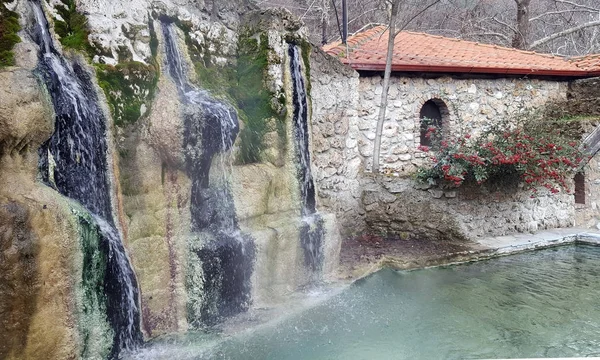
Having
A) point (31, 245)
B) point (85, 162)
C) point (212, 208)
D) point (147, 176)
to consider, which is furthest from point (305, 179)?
point (31, 245)

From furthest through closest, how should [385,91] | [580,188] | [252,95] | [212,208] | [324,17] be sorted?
1. [324,17]
2. [580,188]
3. [385,91]
4. [252,95]
5. [212,208]

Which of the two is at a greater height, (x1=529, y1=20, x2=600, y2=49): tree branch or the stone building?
(x1=529, y1=20, x2=600, y2=49): tree branch

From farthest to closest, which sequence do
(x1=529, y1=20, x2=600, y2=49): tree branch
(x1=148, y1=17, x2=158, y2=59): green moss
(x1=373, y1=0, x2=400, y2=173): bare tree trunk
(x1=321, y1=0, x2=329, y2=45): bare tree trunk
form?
(x1=529, y1=20, x2=600, y2=49): tree branch < (x1=321, y1=0, x2=329, y2=45): bare tree trunk < (x1=373, y1=0, x2=400, y2=173): bare tree trunk < (x1=148, y1=17, x2=158, y2=59): green moss

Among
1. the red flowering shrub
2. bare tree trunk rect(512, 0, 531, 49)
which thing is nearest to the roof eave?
the red flowering shrub

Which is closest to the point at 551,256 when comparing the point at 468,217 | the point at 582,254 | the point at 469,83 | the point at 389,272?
the point at 582,254

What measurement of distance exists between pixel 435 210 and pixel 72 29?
4765 millimetres

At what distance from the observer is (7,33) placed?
287 centimetres

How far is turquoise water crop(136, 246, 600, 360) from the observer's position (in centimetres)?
339

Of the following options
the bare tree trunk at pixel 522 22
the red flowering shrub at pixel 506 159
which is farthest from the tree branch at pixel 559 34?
the red flowering shrub at pixel 506 159

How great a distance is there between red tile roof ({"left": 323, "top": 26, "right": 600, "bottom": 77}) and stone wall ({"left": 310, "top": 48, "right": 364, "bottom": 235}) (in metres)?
0.71

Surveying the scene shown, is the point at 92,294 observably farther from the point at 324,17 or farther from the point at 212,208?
the point at 324,17

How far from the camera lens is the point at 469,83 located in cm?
760

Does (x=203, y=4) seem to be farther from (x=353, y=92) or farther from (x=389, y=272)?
(x=389, y=272)

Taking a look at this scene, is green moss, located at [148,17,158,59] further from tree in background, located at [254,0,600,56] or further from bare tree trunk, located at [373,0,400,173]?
tree in background, located at [254,0,600,56]
